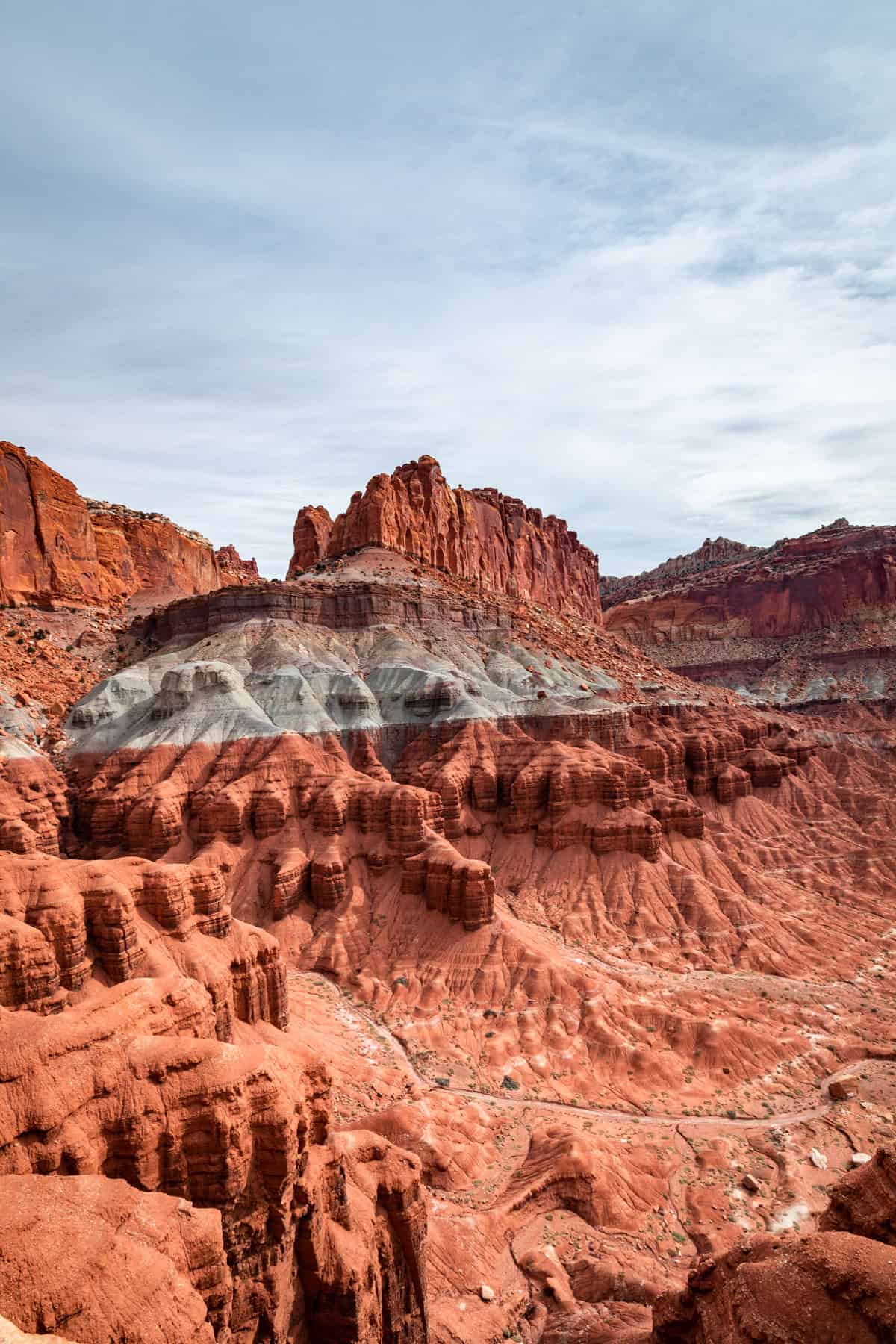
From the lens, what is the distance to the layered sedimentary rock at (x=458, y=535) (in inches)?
4141

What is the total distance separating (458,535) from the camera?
11581 cm

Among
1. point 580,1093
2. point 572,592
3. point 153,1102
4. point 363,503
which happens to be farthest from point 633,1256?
point 572,592

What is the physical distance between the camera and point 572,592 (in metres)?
151

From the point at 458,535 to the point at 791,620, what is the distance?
6648cm

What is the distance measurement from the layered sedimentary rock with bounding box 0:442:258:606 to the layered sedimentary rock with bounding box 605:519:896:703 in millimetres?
93104

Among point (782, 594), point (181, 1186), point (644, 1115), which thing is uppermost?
point (782, 594)

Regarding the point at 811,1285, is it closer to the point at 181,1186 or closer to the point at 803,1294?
the point at 803,1294

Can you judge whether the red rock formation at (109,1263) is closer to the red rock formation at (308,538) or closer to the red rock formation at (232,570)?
the red rock formation at (232,570)

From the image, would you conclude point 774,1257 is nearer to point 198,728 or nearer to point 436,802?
point 436,802

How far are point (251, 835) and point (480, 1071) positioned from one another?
22.5 meters

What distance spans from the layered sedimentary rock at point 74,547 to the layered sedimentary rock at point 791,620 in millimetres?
93104

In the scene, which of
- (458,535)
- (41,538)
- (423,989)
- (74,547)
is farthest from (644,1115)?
(458,535)

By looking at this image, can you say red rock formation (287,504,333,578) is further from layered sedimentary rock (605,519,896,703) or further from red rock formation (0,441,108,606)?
layered sedimentary rock (605,519,896,703)

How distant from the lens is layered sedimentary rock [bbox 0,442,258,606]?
7488 centimetres
